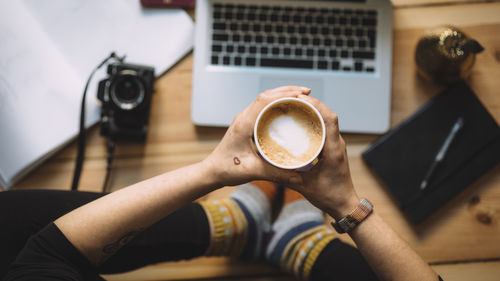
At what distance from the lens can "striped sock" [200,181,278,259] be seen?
914 millimetres

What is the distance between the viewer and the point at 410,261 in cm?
68

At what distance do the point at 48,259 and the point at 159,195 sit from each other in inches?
9.1

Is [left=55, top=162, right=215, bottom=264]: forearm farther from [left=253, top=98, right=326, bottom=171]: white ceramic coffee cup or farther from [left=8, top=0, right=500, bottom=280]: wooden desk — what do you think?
[left=8, top=0, right=500, bottom=280]: wooden desk

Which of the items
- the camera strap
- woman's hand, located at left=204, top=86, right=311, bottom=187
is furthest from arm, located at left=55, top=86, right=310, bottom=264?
the camera strap

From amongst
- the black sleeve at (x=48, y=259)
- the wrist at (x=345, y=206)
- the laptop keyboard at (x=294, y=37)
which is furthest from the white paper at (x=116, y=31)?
the wrist at (x=345, y=206)

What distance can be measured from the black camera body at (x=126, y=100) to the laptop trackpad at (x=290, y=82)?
10.8 inches

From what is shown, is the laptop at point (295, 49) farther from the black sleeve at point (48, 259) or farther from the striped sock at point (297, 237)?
the black sleeve at point (48, 259)

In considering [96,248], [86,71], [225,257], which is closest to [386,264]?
[225,257]

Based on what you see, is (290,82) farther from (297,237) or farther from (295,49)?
(297,237)

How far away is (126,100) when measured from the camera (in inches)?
35.2

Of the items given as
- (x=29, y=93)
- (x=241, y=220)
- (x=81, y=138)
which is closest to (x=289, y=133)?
(x=241, y=220)

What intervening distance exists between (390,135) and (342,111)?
0.14m

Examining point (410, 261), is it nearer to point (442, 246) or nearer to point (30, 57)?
point (442, 246)

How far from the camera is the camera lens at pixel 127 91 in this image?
880 mm
